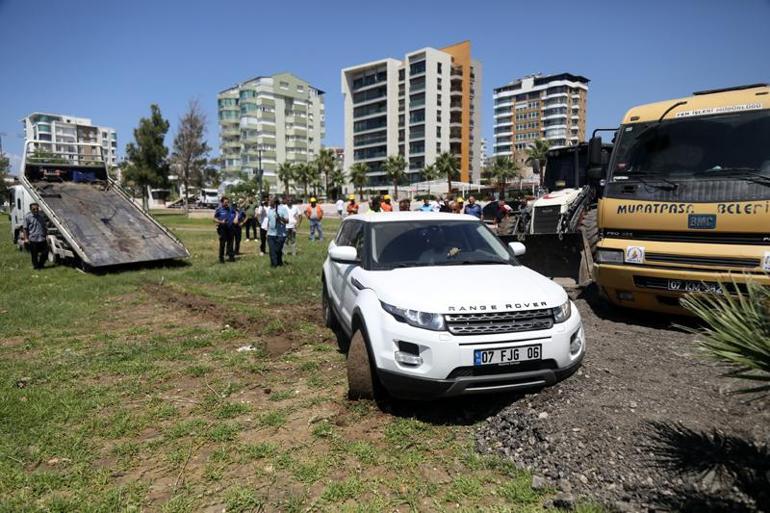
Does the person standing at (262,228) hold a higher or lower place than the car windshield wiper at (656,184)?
lower

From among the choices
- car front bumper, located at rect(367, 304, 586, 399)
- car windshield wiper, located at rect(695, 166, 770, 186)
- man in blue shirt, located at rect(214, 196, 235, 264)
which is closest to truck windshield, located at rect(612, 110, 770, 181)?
car windshield wiper, located at rect(695, 166, 770, 186)

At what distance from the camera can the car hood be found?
3691 millimetres

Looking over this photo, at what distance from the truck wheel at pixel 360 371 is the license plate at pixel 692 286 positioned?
147 inches

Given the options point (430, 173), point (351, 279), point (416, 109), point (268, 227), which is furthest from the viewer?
point (416, 109)

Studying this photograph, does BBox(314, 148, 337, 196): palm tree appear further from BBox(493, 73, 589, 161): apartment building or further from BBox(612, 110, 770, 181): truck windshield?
BBox(612, 110, 770, 181): truck windshield

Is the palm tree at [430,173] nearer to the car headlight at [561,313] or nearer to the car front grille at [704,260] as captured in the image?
the car front grille at [704,260]

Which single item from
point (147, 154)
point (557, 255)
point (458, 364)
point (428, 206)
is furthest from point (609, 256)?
point (147, 154)

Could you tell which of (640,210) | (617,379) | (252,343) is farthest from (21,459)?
(640,210)

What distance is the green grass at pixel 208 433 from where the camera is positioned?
3.02 meters

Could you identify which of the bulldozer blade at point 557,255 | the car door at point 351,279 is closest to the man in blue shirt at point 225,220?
the bulldozer blade at point 557,255

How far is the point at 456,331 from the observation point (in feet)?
11.8

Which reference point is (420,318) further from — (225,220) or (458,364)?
(225,220)

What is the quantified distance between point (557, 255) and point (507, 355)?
514cm

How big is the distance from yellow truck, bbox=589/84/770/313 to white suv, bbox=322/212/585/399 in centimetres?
219
